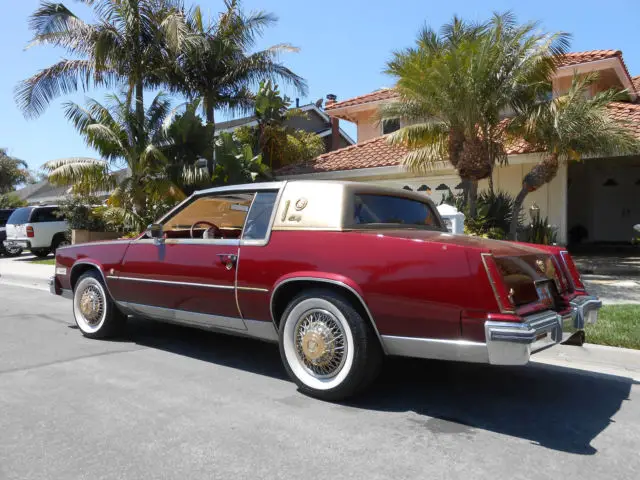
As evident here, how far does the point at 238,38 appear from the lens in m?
17.3

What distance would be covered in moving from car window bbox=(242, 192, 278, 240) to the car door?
5.4 inches

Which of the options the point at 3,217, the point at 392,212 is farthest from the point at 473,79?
the point at 3,217

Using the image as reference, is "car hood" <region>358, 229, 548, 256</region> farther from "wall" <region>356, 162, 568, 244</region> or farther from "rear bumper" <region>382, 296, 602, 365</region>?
"wall" <region>356, 162, 568, 244</region>

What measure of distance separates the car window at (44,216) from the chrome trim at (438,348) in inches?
662

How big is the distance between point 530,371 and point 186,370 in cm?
304

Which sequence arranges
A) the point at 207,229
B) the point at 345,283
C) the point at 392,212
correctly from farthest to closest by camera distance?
the point at 207,229 < the point at 392,212 < the point at 345,283

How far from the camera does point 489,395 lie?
14.1 ft

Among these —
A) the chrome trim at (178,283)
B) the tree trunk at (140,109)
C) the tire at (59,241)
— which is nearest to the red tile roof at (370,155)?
the tree trunk at (140,109)

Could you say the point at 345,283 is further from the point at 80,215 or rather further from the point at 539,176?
the point at 80,215

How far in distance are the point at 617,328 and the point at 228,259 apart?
430 cm

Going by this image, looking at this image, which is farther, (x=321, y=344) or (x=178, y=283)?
(x=178, y=283)

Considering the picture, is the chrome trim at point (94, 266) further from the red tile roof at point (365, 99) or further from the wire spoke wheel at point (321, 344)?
the red tile roof at point (365, 99)

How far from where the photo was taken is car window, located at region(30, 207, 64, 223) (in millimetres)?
17984

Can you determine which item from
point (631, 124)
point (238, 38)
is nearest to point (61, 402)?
point (631, 124)
